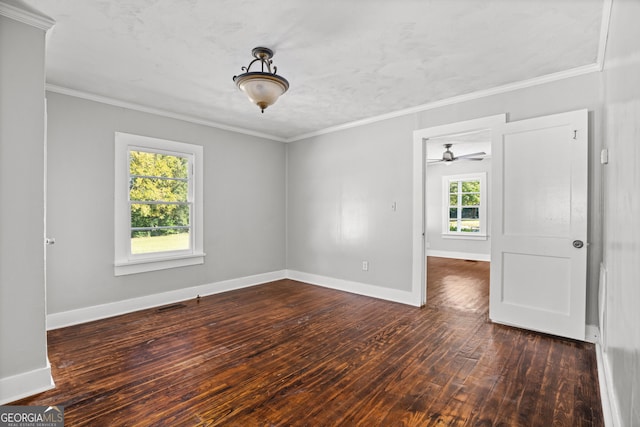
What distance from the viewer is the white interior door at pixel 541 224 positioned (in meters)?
3.08

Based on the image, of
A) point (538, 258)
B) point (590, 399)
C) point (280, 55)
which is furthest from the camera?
point (538, 258)

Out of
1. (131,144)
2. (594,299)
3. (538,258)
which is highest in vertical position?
(131,144)

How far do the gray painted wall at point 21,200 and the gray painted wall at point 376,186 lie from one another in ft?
12.6

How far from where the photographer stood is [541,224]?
3.30m

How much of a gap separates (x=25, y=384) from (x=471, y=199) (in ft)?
29.8

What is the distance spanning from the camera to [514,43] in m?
2.66

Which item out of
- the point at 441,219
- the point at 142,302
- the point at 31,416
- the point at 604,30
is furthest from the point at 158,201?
the point at 441,219

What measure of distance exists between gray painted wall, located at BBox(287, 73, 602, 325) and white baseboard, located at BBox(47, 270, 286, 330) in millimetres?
1128

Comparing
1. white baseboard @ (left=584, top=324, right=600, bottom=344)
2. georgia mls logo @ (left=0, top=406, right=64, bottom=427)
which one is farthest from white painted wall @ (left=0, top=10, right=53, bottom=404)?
white baseboard @ (left=584, top=324, right=600, bottom=344)

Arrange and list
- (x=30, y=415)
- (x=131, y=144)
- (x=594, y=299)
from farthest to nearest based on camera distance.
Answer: (x=131, y=144) < (x=594, y=299) < (x=30, y=415)

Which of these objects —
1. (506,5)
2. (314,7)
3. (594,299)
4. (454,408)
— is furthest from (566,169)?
(314,7)

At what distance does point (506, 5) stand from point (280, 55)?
5.88ft

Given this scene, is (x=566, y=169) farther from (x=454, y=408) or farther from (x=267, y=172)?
(x=267, y=172)

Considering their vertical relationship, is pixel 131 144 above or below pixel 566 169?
above
